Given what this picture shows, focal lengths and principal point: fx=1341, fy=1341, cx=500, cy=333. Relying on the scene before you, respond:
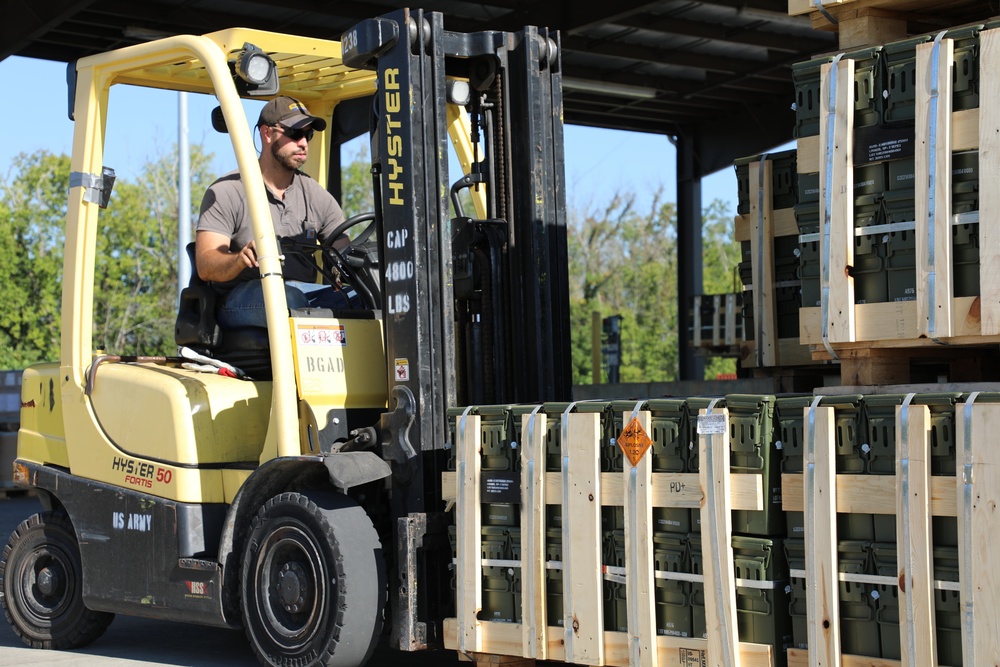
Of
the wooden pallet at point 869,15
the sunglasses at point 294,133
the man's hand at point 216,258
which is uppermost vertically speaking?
the wooden pallet at point 869,15

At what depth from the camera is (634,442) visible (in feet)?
15.3

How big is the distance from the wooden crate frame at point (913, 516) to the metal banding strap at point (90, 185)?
3.63 meters

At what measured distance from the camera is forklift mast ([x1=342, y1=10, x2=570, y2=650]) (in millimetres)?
5379

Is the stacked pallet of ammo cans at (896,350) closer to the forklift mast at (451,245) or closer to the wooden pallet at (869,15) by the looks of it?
the wooden pallet at (869,15)

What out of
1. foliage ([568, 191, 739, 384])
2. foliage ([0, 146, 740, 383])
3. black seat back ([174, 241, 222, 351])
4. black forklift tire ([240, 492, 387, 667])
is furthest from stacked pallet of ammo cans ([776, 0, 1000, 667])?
foliage ([568, 191, 739, 384])

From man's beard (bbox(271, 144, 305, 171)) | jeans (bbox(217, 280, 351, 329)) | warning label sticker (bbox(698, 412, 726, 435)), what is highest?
man's beard (bbox(271, 144, 305, 171))

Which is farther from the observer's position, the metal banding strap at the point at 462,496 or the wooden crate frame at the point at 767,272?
the wooden crate frame at the point at 767,272

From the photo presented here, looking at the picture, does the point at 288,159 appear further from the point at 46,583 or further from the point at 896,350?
the point at 896,350

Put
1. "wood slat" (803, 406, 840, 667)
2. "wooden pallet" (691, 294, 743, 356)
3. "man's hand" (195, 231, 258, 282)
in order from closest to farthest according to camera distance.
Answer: "wood slat" (803, 406, 840, 667) < "man's hand" (195, 231, 258, 282) < "wooden pallet" (691, 294, 743, 356)

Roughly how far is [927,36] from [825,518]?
1635mm

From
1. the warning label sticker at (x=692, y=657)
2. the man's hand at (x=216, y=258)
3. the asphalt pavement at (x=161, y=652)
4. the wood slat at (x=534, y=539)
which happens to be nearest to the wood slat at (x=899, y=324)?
the wood slat at (x=534, y=539)

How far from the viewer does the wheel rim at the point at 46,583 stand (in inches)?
259

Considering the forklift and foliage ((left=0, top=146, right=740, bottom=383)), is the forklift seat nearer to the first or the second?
the forklift

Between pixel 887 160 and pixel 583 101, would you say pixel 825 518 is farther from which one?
pixel 583 101
